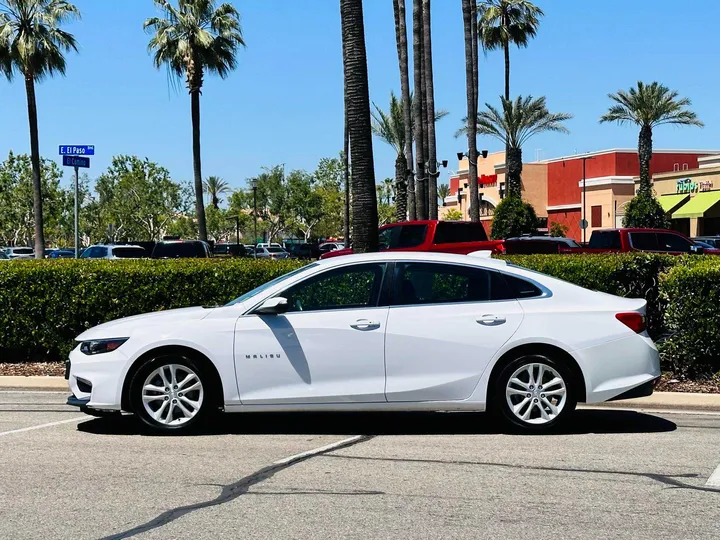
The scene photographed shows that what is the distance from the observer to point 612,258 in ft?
40.5

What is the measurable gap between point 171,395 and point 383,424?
6.77 ft

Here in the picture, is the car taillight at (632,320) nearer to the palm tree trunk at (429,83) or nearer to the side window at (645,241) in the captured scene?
the side window at (645,241)

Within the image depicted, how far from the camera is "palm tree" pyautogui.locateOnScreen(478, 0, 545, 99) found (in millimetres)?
58250

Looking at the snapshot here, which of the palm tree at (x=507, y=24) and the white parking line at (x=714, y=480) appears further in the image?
the palm tree at (x=507, y=24)

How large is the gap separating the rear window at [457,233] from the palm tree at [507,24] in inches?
1540

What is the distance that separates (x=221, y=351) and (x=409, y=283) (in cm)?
176

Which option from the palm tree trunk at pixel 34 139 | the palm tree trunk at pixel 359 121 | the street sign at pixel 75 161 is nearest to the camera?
the palm tree trunk at pixel 359 121

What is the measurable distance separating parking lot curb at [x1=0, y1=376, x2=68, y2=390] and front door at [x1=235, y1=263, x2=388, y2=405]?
4231mm

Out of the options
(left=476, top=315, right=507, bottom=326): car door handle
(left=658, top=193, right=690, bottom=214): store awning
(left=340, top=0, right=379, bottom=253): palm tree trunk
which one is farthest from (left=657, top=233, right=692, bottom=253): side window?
(left=658, top=193, right=690, bottom=214): store awning

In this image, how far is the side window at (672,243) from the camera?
2561 cm

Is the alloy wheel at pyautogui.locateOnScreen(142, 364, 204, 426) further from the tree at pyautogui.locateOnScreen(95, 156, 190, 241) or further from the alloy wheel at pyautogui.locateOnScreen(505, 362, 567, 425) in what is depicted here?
the tree at pyautogui.locateOnScreen(95, 156, 190, 241)

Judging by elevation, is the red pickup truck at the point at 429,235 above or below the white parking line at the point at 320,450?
above

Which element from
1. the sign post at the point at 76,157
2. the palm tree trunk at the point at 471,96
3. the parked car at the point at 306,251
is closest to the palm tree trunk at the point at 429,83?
the palm tree trunk at the point at 471,96

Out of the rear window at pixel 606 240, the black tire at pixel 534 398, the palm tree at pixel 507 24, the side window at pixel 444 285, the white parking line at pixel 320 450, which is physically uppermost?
the palm tree at pixel 507 24
